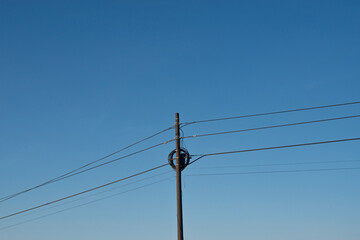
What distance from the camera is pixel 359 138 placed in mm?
16469

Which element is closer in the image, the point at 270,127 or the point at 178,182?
the point at 178,182

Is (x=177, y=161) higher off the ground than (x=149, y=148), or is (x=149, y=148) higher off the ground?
(x=149, y=148)

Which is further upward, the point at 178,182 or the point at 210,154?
the point at 210,154

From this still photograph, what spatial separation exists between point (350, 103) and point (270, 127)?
3.99 meters

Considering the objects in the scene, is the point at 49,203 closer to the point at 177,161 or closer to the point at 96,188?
the point at 96,188

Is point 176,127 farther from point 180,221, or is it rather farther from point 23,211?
point 23,211

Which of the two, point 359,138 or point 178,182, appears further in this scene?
point 178,182

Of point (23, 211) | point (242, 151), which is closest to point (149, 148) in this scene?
point (242, 151)

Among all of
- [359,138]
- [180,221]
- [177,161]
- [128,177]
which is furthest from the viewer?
[128,177]

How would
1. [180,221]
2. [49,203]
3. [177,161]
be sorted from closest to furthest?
[180,221], [177,161], [49,203]

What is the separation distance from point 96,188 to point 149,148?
3.91m

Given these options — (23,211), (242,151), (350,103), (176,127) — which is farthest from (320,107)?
(23,211)

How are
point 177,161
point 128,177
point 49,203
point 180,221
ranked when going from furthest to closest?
point 49,203 < point 128,177 < point 177,161 < point 180,221

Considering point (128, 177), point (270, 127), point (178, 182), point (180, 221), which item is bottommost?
point (180, 221)
